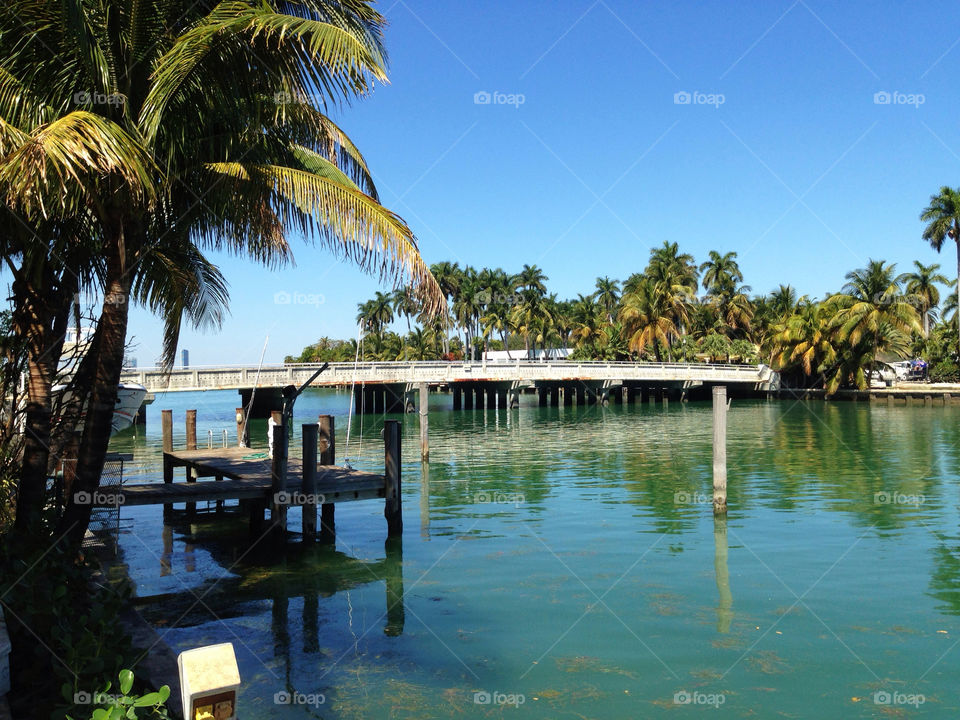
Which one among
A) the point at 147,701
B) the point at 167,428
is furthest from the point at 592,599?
the point at 167,428

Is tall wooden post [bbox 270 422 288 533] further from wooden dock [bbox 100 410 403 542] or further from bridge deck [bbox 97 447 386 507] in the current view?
bridge deck [bbox 97 447 386 507]

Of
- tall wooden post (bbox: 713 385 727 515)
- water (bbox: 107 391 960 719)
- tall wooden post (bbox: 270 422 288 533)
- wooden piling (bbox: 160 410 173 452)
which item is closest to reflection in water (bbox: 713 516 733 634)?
water (bbox: 107 391 960 719)

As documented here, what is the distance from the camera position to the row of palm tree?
2491 inches

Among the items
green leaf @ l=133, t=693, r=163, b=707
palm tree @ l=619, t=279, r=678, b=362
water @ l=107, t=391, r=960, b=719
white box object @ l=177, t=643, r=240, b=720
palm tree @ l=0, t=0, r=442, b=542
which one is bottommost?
water @ l=107, t=391, r=960, b=719

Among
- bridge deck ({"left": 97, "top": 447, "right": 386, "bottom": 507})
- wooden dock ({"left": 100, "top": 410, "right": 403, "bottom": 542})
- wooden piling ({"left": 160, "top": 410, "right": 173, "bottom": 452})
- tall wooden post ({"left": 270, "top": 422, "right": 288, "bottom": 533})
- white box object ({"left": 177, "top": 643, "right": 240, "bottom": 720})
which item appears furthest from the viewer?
wooden piling ({"left": 160, "top": 410, "right": 173, "bottom": 452})

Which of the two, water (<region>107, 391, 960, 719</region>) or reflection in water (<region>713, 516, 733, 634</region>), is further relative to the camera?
reflection in water (<region>713, 516, 733, 634</region>)

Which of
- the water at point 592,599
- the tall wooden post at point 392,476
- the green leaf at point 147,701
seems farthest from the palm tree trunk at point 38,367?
the tall wooden post at point 392,476

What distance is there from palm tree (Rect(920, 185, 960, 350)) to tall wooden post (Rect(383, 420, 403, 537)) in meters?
57.4

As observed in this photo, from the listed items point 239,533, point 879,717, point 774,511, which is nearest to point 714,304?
point 774,511

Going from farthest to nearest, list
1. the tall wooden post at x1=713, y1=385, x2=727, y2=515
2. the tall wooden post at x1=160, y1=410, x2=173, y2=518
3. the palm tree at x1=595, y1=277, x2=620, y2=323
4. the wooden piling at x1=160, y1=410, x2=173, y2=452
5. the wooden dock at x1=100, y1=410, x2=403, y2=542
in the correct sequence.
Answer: the palm tree at x1=595, y1=277, x2=620, y2=323 < the wooden piling at x1=160, y1=410, x2=173, y2=452 < the tall wooden post at x1=160, y1=410, x2=173, y2=518 < the tall wooden post at x1=713, y1=385, x2=727, y2=515 < the wooden dock at x1=100, y1=410, x2=403, y2=542

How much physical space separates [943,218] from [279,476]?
198ft

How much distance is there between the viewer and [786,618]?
11.2 meters

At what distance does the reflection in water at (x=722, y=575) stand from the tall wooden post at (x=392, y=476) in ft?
20.1

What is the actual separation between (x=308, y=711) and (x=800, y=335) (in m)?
62.7
